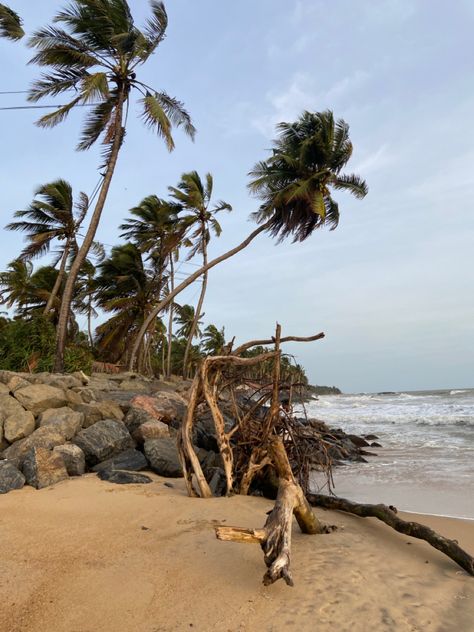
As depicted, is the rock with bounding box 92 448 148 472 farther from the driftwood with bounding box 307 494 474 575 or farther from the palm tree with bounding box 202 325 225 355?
the palm tree with bounding box 202 325 225 355

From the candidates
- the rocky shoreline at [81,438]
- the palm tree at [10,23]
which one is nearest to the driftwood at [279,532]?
the rocky shoreline at [81,438]

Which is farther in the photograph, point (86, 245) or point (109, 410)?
point (86, 245)

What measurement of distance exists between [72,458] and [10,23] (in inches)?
449

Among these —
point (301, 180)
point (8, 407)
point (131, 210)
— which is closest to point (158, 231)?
point (131, 210)

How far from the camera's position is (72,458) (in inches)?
256

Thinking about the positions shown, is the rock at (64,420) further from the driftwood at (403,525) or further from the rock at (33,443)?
the driftwood at (403,525)

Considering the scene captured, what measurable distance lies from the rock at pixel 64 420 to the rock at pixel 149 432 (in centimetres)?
100

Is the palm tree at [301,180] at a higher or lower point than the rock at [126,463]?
higher

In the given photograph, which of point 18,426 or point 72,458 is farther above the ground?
point 18,426

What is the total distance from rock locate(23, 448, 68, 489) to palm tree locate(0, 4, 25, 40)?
436 inches

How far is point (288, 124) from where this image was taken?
21.1 metres

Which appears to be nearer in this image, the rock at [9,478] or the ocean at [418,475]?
the rock at [9,478]

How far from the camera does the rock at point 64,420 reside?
7160mm

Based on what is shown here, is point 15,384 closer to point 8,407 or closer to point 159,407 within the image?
point 8,407
